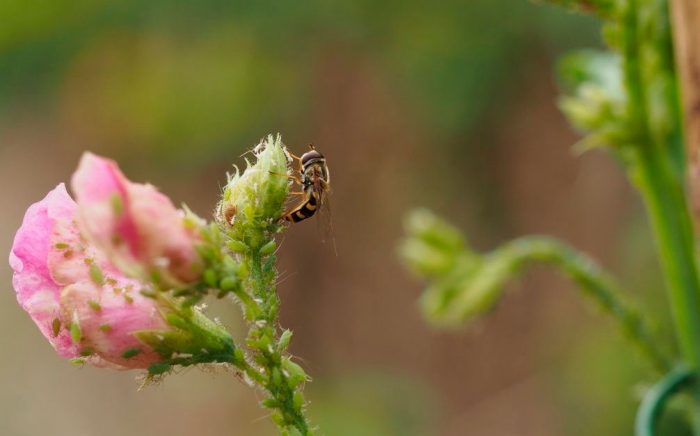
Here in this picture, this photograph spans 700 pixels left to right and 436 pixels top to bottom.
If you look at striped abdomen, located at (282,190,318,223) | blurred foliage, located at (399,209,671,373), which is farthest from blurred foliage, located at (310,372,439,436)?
striped abdomen, located at (282,190,318,223)

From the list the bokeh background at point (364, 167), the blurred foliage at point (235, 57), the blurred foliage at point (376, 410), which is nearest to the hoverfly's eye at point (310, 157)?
the bokeh background at point (364, 167)

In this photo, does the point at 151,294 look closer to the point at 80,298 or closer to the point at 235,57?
the point at 80,298

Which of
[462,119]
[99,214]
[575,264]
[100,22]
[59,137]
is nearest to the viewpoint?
[99,214]

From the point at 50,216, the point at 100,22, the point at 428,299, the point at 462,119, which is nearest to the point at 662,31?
the point at 428,299

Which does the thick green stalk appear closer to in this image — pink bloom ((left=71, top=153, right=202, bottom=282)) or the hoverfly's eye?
the hoverfly's eye

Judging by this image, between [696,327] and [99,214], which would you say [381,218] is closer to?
[696,327]

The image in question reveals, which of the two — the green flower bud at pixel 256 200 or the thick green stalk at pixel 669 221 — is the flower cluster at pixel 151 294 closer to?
the green flower bud at pixel 256 200

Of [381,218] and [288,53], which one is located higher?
[288,53]

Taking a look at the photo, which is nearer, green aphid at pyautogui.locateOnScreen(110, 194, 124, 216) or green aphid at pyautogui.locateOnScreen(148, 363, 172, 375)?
green aphid at pyautogui.locateOnScreen(110, 194, 124, 216)
